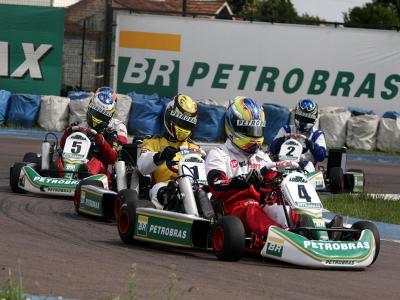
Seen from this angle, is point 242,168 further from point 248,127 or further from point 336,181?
point 336,181

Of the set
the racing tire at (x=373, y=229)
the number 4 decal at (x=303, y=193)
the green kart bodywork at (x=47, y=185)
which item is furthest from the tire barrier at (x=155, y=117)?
Result: the number 4 decal at (x=303, y=193)

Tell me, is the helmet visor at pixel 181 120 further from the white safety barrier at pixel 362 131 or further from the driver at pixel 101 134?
the white safety barrier at pixel 362 131

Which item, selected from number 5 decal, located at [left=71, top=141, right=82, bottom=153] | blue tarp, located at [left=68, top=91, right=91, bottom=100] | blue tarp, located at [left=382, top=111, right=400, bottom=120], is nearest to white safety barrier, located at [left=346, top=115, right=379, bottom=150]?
blue tarp, located at [left=382, top=111, right=400, bottom=120]

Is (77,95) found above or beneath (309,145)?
beneath

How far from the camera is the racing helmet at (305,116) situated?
14.3 metres

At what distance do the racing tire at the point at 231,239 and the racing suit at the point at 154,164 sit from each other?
1.79 meters

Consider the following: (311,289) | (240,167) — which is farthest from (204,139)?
(311,289)

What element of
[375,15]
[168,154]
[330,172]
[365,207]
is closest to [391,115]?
[330,172]

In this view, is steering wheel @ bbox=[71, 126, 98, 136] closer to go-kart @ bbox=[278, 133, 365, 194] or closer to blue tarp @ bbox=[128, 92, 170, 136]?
go-kart @ bbox=[278, 133, 365, 194]

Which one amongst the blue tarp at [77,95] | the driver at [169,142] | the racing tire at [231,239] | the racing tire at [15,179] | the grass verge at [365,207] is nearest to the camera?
the racing tire at [231,239]

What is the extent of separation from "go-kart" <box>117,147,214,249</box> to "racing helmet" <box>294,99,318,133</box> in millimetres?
5216

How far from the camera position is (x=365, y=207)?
12367 mm

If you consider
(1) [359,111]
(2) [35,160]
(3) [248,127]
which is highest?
(3) [248,127]

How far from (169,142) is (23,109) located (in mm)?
12845
